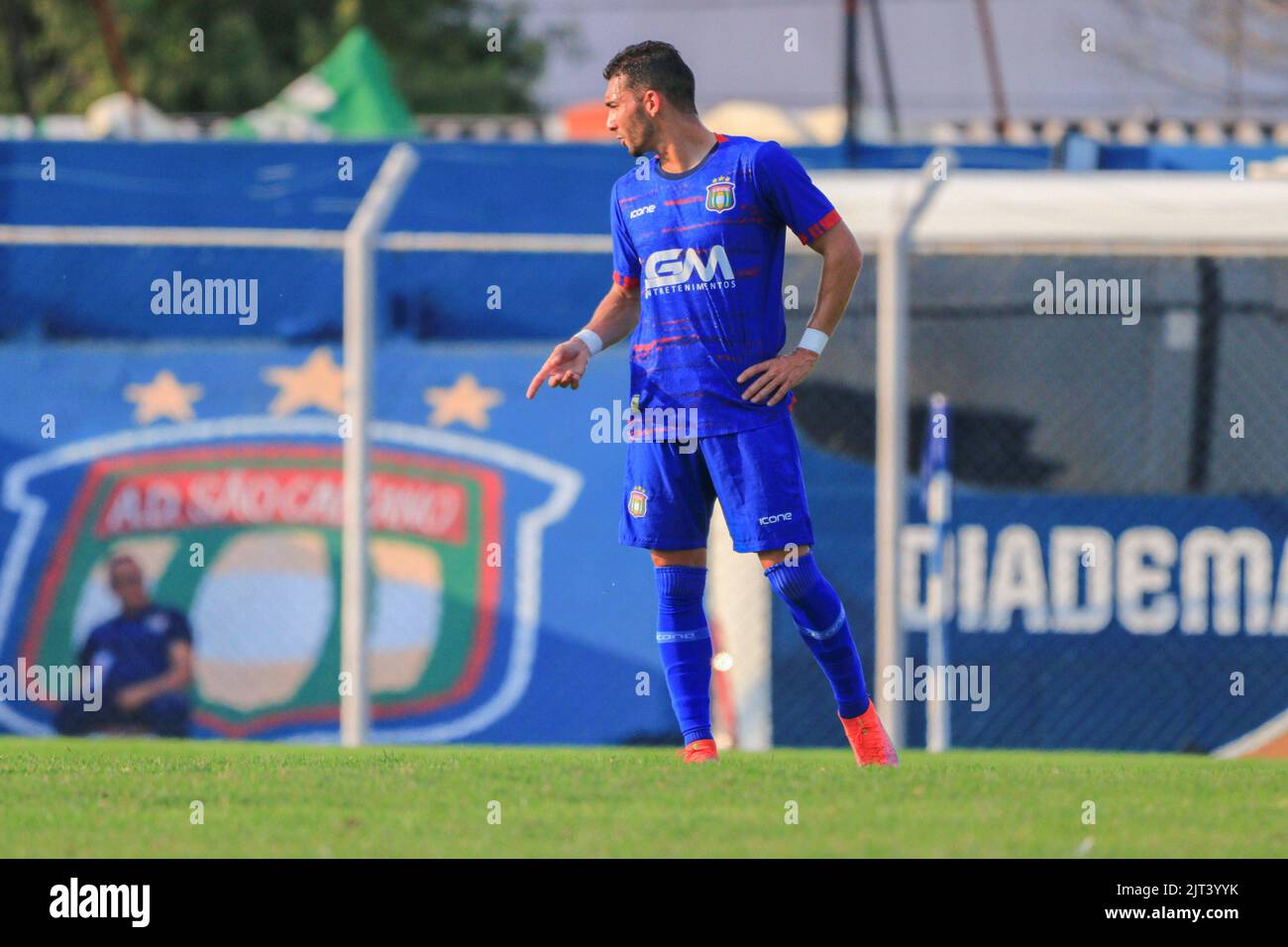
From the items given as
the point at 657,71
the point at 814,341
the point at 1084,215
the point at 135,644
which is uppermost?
the point at 1084,215

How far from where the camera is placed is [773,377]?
5590mm

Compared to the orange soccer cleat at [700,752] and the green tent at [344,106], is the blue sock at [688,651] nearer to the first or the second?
the orange soccer cleat at [700,752]

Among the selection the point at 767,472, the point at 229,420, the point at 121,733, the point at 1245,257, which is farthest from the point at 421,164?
the point at 767,472

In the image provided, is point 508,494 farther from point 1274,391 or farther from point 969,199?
point 1274,391

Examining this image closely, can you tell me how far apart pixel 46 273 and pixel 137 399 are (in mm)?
980

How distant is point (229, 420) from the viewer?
1064 cm

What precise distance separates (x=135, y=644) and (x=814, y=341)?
18.4ft

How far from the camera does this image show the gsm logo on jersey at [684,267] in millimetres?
5633

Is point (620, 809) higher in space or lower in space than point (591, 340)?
lower

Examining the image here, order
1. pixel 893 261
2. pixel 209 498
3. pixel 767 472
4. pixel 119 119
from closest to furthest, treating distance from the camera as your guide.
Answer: pixel 767 472, pixel 893 261, pixel 209 498, pixel 119 119

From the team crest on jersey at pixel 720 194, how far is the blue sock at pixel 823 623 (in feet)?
3.58

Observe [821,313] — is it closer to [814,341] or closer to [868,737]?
[814,341]

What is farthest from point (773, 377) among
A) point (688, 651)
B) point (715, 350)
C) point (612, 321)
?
Result: point (688, 651)

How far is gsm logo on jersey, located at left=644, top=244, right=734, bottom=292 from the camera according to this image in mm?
5633
